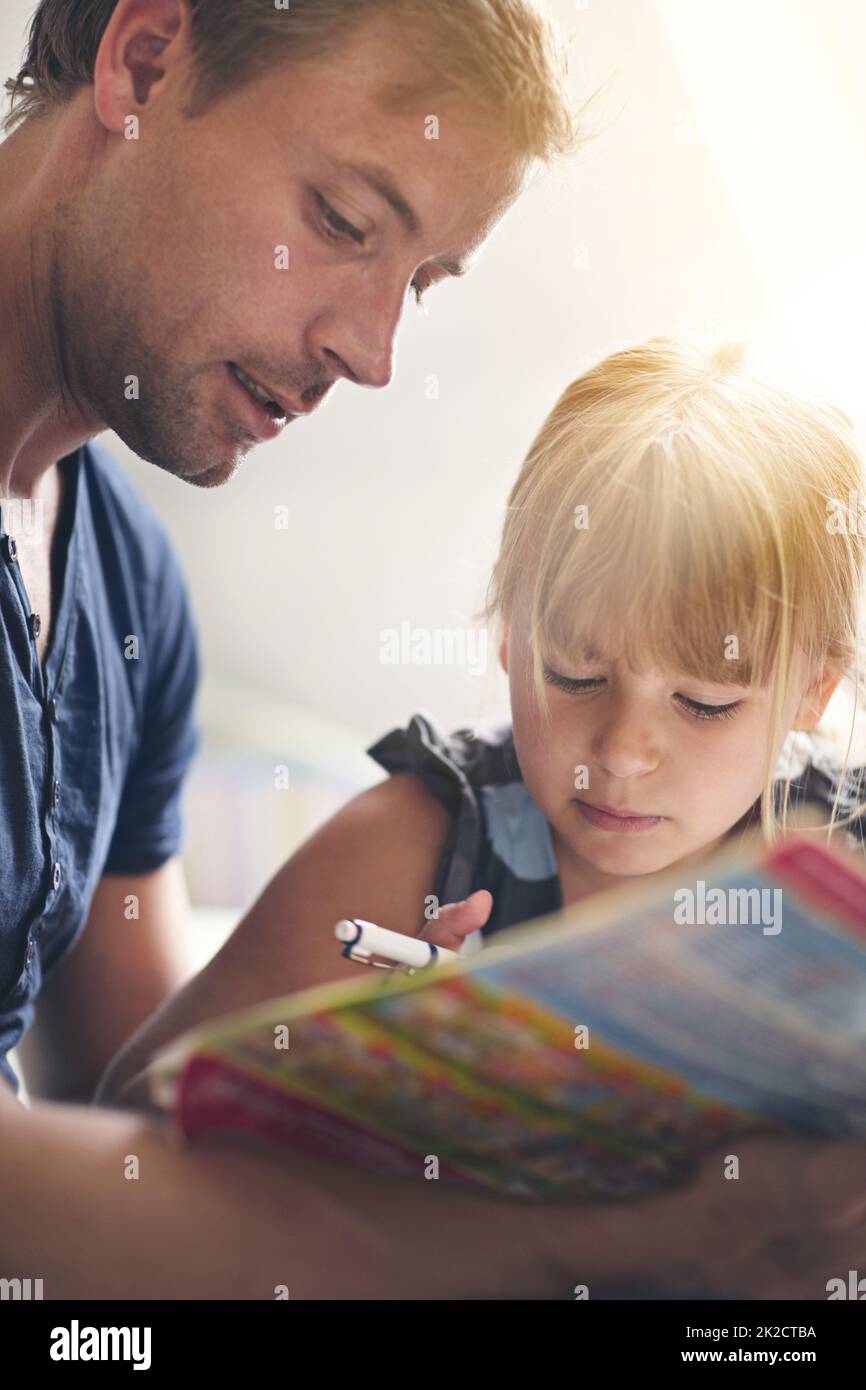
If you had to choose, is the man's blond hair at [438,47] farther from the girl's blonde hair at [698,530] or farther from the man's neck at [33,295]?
the girl's blonde hair at [698,530]

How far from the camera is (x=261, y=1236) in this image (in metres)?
0.52

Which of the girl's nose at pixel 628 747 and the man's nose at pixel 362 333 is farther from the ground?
the man's nose at pixel 362 333

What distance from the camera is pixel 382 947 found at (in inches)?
22.5

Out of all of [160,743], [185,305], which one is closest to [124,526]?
[160,743]

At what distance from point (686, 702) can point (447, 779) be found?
21cm

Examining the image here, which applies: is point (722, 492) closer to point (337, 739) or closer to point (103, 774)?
point (103, 774)

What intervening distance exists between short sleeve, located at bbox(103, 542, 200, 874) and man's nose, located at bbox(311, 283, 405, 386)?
36cm

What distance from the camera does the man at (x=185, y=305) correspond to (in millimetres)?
533

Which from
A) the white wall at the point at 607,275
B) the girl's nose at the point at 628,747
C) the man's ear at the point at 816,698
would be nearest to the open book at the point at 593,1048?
the girl's nose at the point at 628,747

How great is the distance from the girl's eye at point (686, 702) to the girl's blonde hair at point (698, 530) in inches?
0.6

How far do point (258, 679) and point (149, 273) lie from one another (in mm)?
768

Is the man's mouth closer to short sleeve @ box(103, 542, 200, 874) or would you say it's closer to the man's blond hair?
the man's blond hair

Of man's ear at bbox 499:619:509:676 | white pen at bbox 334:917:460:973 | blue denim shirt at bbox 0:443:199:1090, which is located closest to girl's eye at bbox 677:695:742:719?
man's ear at bbox 499:619:509:676
